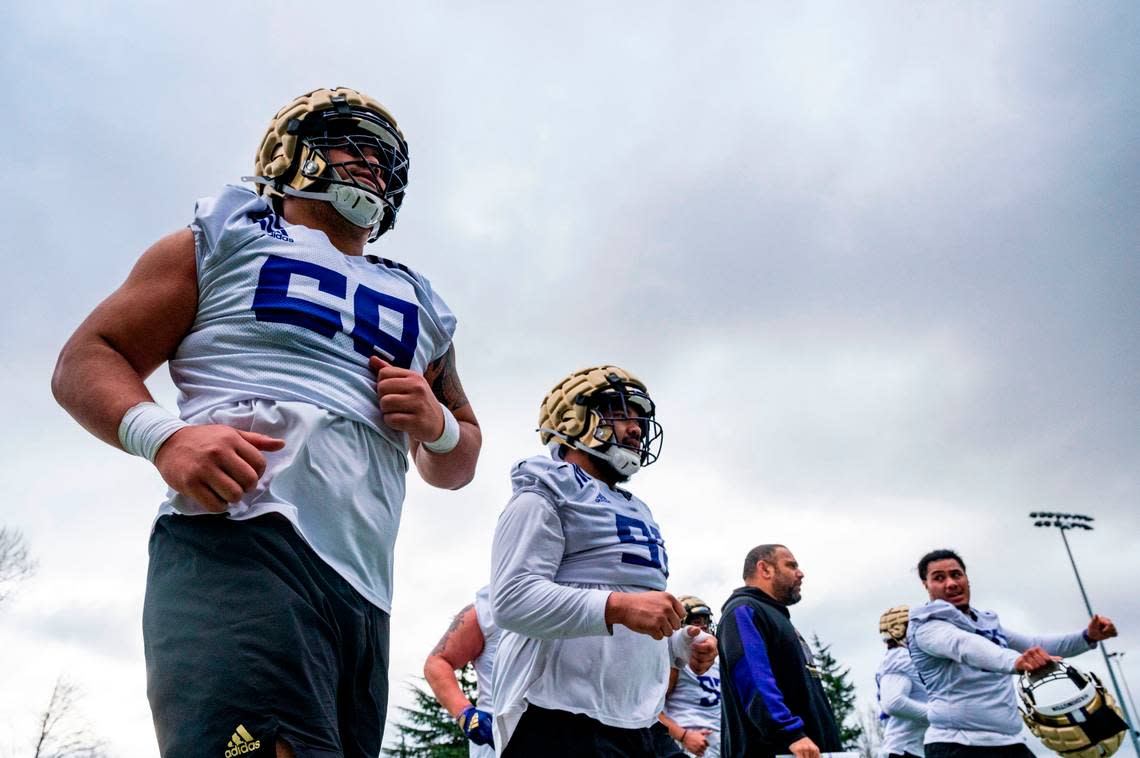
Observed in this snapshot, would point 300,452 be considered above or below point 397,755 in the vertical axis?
below

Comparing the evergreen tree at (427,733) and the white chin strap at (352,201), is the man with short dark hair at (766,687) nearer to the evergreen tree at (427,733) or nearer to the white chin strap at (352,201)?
the white chin strap at (352,201)

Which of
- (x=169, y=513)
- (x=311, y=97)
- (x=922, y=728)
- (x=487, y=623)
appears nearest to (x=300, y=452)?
(x=169, y=513)

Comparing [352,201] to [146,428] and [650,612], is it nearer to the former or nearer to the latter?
[146,428]

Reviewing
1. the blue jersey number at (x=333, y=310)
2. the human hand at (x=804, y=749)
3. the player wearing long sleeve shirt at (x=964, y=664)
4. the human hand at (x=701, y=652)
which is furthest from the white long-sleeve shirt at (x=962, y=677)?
the blue jersey number at (x=333, y=310)

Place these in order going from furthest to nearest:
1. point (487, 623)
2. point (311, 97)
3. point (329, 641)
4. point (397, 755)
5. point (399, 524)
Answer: point (397, 755)
point (487, 623)
point (311, 97)
point (399, 524)
point (329, 641)

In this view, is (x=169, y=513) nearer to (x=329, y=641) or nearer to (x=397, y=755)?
(x=329, y=641)

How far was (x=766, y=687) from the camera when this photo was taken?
6.39 meters

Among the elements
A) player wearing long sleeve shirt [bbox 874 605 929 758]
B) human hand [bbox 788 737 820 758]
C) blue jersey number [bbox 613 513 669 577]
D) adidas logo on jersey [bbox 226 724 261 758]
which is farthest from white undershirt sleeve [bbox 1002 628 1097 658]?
adidas logo on jersey [bbox 226 724 261 758]

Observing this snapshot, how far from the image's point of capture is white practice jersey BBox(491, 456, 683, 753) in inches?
151

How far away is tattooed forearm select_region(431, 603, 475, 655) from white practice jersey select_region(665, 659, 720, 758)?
284 cm

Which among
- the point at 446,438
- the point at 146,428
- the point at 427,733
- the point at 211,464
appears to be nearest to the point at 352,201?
the point at 446,438

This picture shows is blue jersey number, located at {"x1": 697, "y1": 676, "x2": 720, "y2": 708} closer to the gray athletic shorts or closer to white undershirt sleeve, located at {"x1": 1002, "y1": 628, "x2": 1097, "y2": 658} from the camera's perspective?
white undershirt sleeve, located at {"x1": 1002, "y1": 628, "x2": 1097, "y2": 658}

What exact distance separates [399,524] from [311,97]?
1.47 metres

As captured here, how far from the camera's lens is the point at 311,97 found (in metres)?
3.07
